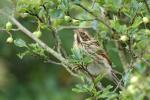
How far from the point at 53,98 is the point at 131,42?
5.92 metres

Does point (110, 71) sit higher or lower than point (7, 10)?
lower

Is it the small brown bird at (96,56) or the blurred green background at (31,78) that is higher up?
the small brown bird at (96,56)

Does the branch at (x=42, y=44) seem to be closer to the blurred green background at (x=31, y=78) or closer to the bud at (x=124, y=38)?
the bud at (x=124, y=38)

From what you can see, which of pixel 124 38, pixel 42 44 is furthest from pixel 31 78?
pixel 124 38

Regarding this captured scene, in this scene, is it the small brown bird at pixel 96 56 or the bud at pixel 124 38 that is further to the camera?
the small brown bird at pixel 96 56

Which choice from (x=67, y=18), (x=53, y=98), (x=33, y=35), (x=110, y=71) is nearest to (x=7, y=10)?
(x=33, y=35)

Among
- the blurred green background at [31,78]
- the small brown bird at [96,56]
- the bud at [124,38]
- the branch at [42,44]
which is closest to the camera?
the bud at [124,38]

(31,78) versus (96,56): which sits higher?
(96,56)

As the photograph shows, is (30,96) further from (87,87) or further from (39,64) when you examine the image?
(87,87)

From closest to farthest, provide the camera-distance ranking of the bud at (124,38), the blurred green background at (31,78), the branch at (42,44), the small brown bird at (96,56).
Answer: the bud at (124,38) < the branch at (42,44) < the small brown bird at (96,56) < the blurred green background at (31,78)

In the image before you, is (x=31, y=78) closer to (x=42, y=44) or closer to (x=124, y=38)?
(x=42, y=44)

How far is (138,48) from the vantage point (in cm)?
435

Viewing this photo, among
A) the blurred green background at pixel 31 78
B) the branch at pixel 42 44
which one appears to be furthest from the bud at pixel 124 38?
the blurred green background at pixel 31 78

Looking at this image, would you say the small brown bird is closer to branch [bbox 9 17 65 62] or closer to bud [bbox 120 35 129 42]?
branch [bbox 9 17 65 62]
